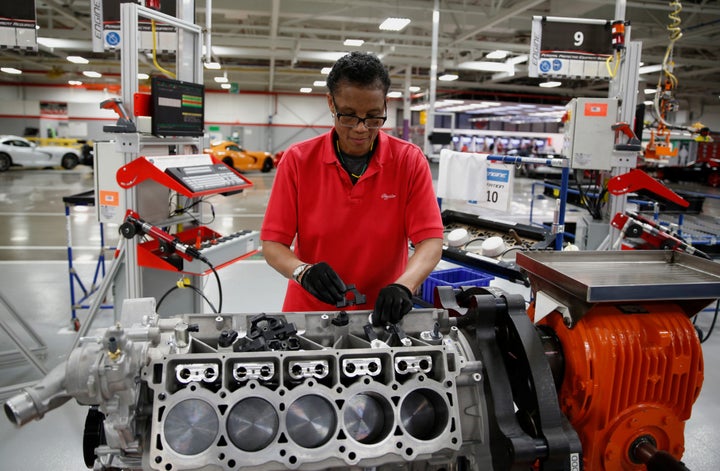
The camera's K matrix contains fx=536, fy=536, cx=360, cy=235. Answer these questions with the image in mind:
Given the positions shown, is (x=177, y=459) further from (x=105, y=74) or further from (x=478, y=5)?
(x=105, y=74)

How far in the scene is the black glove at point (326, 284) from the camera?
126cm

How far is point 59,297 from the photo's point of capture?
4.52 metres

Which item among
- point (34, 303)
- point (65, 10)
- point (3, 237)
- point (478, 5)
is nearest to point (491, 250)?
point (34, 303)

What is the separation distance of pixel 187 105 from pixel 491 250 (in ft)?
6.53

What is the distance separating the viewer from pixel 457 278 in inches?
144

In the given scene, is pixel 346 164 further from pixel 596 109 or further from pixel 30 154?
pixel 30 154

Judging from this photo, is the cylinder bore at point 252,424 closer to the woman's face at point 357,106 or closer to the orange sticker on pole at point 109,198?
the woman's face at point 357,106

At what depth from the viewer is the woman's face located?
140 centimetres

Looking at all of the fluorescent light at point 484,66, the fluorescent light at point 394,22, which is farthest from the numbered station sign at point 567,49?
the fluorescent light at point 484,66

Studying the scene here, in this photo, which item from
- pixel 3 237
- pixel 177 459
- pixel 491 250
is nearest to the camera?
pixel 177 459

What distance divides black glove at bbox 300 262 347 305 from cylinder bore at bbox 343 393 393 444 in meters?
0.30

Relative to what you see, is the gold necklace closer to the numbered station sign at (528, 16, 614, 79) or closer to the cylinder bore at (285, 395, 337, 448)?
the cylinder bore at (285, 395, 337, 448)

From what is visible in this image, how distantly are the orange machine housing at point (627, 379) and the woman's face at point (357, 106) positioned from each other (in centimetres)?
73

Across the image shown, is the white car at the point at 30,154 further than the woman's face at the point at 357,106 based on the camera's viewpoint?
Yes
